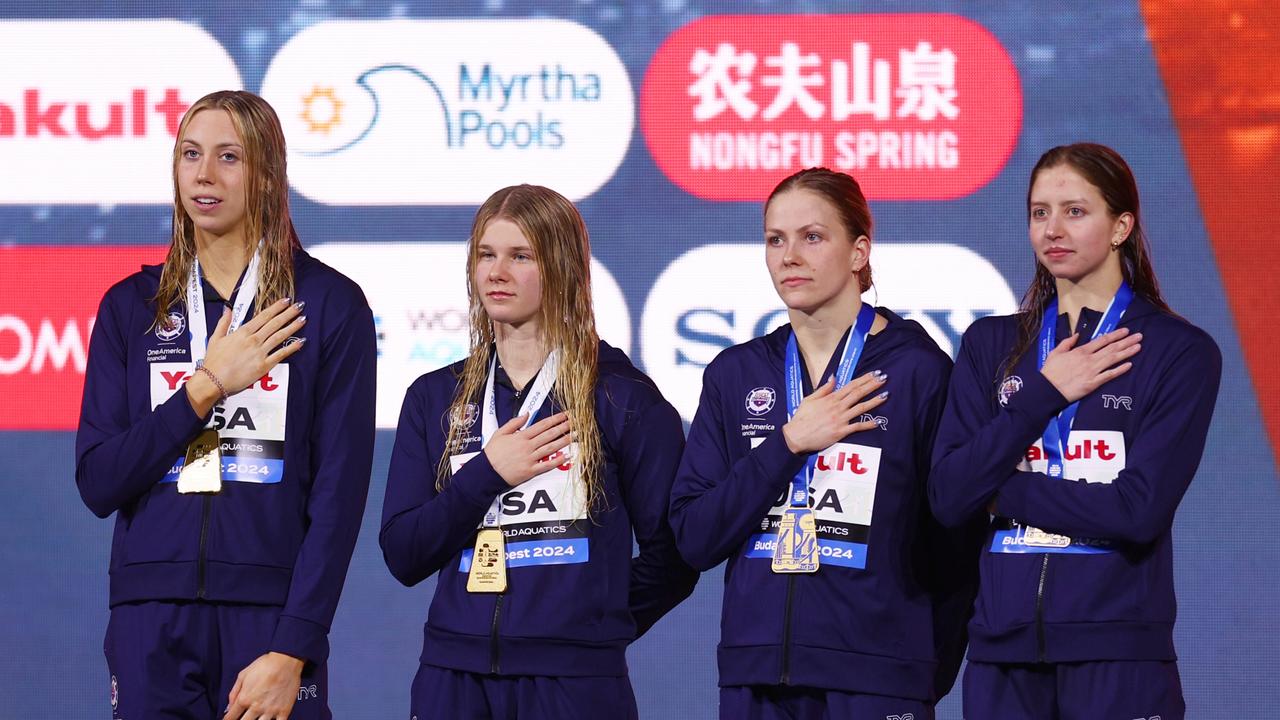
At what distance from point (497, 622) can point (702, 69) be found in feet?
8.56

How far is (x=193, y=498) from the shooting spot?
278 centimetres

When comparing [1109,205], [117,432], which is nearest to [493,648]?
[117,432]

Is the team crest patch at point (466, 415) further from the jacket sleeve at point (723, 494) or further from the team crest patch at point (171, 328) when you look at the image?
the team crest patch at point (171, 328)

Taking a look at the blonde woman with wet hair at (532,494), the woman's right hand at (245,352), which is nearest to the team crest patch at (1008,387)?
the blonde woman with wet hair at (532,494)

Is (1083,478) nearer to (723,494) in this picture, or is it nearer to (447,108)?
(723,494)

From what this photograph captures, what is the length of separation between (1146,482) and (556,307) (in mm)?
1167

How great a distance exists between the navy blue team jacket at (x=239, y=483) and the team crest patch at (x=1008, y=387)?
1.22m

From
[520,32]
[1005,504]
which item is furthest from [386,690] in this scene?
[1005,504]

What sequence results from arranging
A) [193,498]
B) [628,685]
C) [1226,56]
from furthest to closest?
[1226,56] < [628,685] < [193,498]

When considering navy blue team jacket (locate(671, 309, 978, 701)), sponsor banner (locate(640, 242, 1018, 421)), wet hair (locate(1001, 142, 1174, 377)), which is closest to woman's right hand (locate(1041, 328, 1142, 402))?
wet hair (locate(1001, 142, 1174, 377))

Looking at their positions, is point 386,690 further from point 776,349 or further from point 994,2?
point 994,2

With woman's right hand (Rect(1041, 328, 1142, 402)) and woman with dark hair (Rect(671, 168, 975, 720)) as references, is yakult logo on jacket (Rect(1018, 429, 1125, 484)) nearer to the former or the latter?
woman's right hand (Rect(1041, 328, 1142, 402))

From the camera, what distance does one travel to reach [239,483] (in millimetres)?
2795

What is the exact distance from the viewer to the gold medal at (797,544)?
9.36 ft
